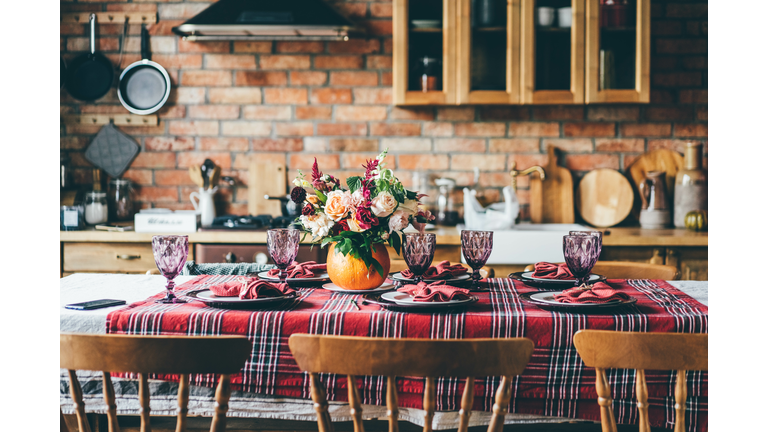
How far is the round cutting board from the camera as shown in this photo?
3014mm

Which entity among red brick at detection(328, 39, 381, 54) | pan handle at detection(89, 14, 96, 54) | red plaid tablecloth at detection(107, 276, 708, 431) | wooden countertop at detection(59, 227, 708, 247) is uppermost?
pan handle at detection(89, 14, 96, 54)

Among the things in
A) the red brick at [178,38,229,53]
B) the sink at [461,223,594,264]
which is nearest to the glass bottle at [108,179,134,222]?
the red brick at [178,38,229,53]

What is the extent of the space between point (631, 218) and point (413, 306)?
219 cm

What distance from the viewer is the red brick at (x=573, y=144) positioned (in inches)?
121

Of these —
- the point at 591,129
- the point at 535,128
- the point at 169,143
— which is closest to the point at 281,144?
the point at 169,143

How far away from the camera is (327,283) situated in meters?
1.60

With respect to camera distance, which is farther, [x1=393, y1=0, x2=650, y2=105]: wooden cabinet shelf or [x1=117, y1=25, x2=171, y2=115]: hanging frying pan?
[x1=117, y1=25, x2=171, y2=115]: hanging frying pan

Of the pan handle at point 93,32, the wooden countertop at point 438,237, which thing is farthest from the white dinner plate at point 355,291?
the pan handle at point 93,32

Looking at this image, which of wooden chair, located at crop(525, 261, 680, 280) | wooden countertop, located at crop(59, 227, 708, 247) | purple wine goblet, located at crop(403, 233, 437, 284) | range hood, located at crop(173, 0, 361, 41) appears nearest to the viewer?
purple wine goblet, located at crop(403, 233, 437, 284)

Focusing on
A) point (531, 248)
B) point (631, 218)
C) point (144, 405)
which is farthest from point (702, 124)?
point (144, 405)

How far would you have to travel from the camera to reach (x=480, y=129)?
310cm

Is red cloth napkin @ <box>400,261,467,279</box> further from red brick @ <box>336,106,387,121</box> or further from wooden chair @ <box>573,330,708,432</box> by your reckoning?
red brick @ <box>336,106,387,121</box>

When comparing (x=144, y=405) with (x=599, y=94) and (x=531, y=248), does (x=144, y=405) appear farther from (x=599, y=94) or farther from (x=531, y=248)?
(x=599, y=94)

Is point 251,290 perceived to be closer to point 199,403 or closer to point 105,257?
point 199,403
